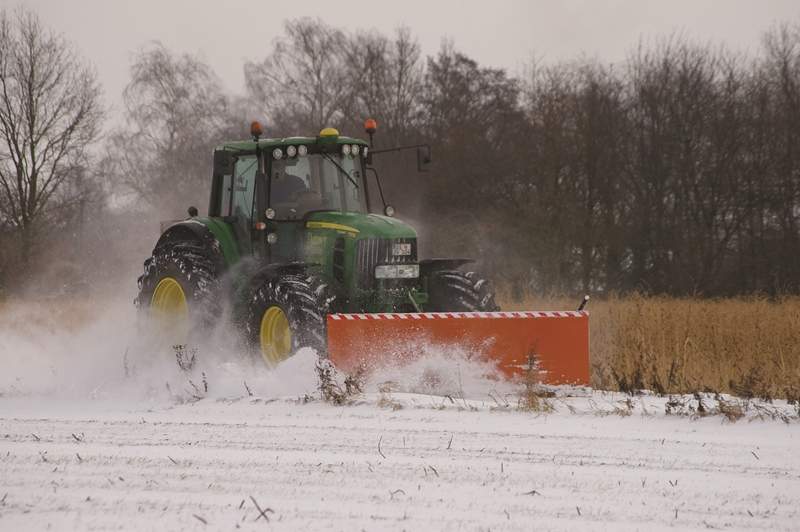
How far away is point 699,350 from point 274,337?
5004mm

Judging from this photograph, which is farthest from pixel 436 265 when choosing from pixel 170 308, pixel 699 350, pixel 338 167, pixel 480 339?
pixel 699 350

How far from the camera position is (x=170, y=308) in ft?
29.7

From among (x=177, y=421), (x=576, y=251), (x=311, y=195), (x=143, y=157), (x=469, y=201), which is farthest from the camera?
(x=143, y=157)

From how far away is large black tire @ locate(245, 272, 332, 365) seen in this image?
730 cm

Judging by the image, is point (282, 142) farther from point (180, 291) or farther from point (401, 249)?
point (180, 291)

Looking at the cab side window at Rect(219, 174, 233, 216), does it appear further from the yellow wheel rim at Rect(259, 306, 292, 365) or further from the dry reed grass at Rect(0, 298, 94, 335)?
the dry reed grass at Rect(0, 298, 94, 335)

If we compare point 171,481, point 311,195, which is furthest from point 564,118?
point 171,481

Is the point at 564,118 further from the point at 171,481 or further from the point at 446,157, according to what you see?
the point at 171,481

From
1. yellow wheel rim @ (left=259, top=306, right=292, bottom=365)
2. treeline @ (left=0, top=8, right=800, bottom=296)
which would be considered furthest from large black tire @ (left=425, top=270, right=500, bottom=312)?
treeline @ (left=0, top=8, right=800, bottom=296)

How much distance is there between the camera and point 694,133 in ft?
86.5

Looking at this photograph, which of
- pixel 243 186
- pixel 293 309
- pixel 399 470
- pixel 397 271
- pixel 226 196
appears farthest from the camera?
pixel 226 196

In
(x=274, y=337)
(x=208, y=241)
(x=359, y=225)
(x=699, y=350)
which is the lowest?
(x=699, y=350)

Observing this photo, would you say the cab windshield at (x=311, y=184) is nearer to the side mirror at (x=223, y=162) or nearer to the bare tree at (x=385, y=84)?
the side mirror at (x=223, y=162)

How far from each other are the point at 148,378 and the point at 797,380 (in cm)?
573
